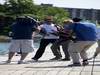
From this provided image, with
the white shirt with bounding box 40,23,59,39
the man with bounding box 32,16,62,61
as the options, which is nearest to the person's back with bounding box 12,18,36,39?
the man with bounding box 32,16,62,61

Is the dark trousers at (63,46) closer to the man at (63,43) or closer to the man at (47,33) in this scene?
the man at (63,43)

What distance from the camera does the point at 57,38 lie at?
16.0 meters

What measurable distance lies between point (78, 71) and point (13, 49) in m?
3.60

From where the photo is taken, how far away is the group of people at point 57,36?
13242 millimetres

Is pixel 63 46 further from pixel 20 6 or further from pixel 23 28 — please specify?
pixel 20 6

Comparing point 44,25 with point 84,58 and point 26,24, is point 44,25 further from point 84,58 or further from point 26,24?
point 84,58

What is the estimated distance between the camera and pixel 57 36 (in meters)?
15.8

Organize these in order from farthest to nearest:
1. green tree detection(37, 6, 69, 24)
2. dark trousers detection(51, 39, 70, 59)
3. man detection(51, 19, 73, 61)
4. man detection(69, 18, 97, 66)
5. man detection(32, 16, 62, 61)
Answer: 1. green tree detection(37, 6, 69, 24)
2. man detection(32, 16, 62, 61)
3. dark trousers detection(51, 39, 70, 59)
4. man detection(51, 19, 73, 61)
5. man detection(69, 18, 97, 66)

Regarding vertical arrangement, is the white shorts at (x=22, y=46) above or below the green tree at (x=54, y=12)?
above

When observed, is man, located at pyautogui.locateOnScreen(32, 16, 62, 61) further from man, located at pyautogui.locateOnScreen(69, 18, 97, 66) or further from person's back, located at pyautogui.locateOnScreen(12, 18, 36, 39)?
man, located at pyautogui.locateOnScreen(69, 18, 97, 66)

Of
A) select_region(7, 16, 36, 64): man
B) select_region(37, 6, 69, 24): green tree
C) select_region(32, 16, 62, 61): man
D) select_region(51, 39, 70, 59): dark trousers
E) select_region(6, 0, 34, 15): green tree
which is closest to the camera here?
select_region(7, 16, 36, 64): man

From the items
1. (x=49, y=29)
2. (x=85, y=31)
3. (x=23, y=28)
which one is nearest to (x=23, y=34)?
(x=23, y=28)

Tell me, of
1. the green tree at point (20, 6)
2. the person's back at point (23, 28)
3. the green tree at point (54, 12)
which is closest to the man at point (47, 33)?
the person's back at point (23, 28)

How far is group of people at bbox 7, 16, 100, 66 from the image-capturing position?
43.4 feet
